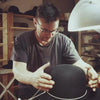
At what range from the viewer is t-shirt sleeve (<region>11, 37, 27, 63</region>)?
1270 millimetres

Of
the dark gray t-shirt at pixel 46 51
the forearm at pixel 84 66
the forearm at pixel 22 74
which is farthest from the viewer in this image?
the dark gray t-shirt at pixel 46 51

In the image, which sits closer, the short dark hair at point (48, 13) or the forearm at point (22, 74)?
the forearm at point (22, 74)

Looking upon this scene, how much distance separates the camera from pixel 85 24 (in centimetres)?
81

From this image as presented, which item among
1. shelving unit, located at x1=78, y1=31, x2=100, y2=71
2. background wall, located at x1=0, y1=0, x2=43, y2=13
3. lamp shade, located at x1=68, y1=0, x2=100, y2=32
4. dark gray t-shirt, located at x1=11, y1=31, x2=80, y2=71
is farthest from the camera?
shelving unit, located at x1=78, y1=31, x2=100, y2=71

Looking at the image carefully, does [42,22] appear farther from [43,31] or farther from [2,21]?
[2,21]

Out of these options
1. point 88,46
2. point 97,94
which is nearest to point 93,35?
point 88,46

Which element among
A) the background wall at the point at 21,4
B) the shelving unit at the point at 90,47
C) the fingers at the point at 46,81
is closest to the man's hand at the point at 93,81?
the fingers at the point at 46,81

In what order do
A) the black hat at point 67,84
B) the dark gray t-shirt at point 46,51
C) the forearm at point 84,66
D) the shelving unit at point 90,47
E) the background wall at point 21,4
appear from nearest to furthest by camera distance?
1. the black hat at point 67,84
2. the forearm at point 84,66
3. the dark gray t-shirt at point 46,51
4. the background wall at point 21,4
5. the shelving unit at point 90,47

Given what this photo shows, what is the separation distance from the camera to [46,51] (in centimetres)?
141

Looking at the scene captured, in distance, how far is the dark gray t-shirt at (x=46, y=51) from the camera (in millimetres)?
1363

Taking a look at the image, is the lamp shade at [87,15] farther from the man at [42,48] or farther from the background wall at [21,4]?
the background wall at [21,4]

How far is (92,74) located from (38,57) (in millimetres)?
536

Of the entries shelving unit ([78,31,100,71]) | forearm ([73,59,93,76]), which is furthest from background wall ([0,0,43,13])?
forearm ([73,59,93,76])

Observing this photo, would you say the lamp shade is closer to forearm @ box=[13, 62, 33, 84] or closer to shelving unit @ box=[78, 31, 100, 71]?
forearm @ box=[13, 62, 33, 84]
